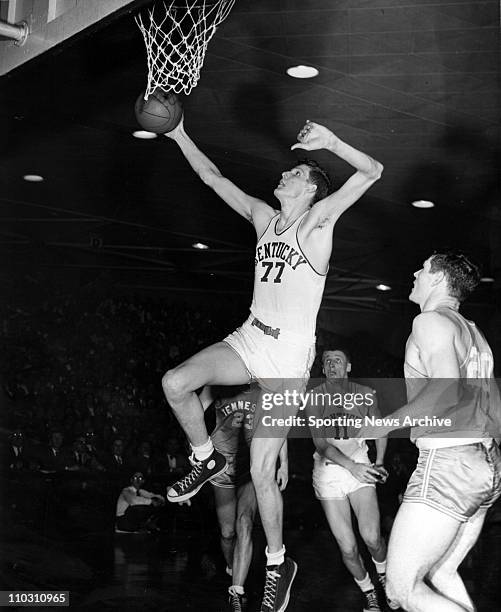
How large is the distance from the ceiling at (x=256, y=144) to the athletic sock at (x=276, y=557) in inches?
57.0

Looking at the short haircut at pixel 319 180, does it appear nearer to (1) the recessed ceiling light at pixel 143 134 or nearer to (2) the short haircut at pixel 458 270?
(2) the short haircut at pixel 458 270

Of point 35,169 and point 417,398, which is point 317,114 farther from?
point 35,169

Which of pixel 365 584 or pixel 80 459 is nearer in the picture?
pixel 365 584

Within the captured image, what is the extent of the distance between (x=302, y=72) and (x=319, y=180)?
2.79ft

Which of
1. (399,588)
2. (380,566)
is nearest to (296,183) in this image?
(380,566)

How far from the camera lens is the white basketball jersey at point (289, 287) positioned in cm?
513

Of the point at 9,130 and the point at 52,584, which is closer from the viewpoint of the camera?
the point at 52,584

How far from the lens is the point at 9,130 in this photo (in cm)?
716

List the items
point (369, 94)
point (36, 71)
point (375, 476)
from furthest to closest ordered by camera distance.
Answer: point (36, 71) < point (369, 94) < point (375, 476)

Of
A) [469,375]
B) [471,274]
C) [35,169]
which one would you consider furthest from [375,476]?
[35,169]

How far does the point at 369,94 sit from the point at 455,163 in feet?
2.33

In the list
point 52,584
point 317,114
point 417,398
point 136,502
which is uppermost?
point 317,114

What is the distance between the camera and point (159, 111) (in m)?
5.53

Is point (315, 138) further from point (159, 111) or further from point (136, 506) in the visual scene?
point (136, 506)
